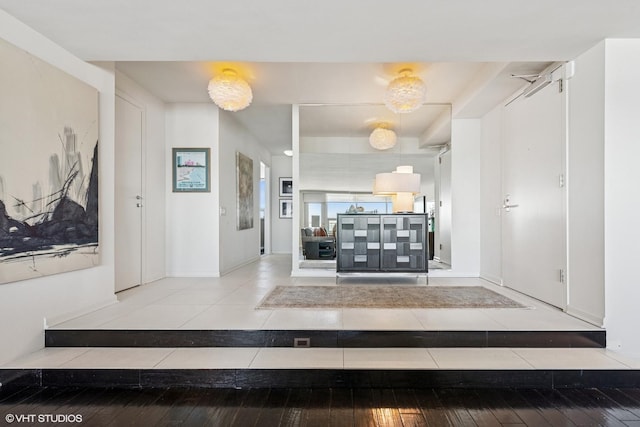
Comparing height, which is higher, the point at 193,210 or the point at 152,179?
the point at 152,179

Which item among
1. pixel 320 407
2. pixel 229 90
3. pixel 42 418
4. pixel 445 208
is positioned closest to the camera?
pixel 42 418

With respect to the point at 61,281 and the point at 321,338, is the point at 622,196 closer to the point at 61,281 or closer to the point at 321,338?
the point at 321,338

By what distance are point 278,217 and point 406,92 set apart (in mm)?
5304

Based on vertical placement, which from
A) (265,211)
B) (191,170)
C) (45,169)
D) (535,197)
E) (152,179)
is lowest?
(265,211)

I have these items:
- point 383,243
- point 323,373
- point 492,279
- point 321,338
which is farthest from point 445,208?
point 323,373

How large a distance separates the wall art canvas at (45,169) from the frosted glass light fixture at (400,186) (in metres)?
3.28

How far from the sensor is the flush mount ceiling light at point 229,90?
137 inches

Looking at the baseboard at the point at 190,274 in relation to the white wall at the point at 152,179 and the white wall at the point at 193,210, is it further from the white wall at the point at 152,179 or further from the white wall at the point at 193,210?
the white wall at the point at 152,179

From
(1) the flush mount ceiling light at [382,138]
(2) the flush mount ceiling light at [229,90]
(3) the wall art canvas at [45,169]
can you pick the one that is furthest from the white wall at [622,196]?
(3) the wall art canvas at [45,169]

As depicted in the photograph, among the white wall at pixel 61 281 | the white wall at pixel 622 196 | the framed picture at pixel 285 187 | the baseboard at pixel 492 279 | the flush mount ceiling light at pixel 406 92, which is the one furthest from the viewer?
the framed picture at pixel 285 187

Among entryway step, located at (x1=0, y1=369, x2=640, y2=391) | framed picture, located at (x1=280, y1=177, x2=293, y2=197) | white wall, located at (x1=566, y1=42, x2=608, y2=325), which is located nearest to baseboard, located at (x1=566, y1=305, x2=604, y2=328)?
white wall, located at (x1=566, y1=42, x2=608, y2=325)

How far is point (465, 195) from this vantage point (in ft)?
→ 15.6

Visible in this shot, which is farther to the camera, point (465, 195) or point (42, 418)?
point (465, 195)

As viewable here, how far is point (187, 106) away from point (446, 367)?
4.54 meters
